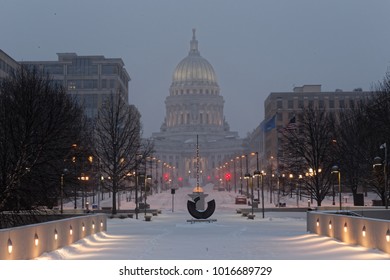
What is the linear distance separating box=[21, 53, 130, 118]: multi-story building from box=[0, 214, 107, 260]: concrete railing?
138 metres

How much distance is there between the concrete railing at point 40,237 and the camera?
19156 mm

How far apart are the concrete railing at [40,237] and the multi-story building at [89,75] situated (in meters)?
138

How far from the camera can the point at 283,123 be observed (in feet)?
520

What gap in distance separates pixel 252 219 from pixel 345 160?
14.2m

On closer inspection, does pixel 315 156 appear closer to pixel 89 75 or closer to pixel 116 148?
pixel 116 148

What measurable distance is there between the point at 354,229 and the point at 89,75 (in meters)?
153

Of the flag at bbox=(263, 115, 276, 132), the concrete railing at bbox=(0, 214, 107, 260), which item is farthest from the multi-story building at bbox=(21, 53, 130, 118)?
the concrete railing at bbox=(0, 214, 107, 260)

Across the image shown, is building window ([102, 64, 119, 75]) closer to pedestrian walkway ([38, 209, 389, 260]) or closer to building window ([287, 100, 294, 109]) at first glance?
building window ([287, 100, 294, 109])

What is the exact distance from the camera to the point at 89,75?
17725 centimetres

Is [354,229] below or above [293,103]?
below

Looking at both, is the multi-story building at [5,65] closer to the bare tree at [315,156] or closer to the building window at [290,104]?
the bare tree at [315,156]

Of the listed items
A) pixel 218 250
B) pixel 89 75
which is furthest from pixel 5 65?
pixel 218 250

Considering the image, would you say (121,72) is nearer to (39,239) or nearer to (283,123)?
(283,123)

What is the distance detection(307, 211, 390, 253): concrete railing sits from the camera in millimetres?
23812
